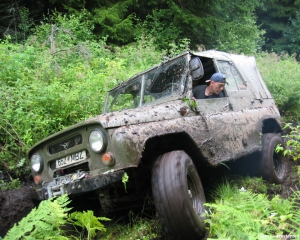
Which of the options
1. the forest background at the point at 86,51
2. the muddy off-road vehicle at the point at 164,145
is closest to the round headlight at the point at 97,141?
the muddy off-road vehicle at the point at 164,145

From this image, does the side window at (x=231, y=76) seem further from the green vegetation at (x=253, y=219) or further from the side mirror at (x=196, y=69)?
the green vegetation at (x=253, y=219)

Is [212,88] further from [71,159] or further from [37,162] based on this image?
[37,162]

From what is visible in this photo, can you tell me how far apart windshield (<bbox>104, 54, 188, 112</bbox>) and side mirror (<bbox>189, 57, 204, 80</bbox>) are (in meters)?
0.17

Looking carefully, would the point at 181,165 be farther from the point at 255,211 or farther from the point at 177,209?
the point at 255,211

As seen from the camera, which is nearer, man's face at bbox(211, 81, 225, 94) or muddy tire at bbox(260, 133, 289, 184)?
man's face at bbox(211, 81, 225, 94)

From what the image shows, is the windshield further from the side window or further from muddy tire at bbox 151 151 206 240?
muddy tire at bbox 151 151 206 240

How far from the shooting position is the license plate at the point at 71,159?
3.19m

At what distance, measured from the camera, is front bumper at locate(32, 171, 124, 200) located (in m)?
2.80

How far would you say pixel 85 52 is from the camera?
8500 mm

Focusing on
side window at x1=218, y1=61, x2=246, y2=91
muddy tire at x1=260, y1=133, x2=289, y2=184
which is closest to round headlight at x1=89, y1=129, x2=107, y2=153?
side window at x1=218, y1=61, x2=246, y2=91

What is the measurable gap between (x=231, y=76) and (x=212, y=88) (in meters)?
0.75

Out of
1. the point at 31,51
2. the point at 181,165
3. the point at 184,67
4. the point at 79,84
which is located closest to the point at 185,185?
the point at 181,165

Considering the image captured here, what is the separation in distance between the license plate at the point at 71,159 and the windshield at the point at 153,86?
4.13 ft

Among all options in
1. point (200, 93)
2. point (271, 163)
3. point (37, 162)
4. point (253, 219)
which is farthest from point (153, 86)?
point (253, 219)
